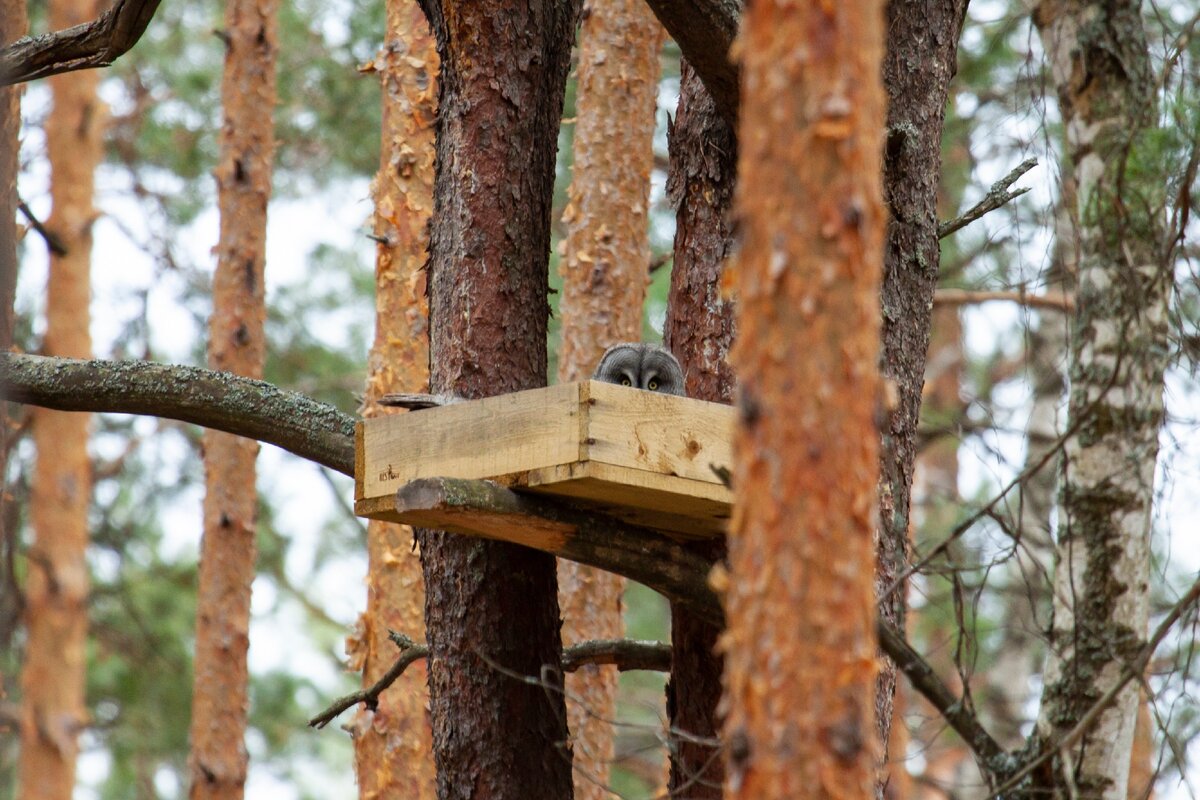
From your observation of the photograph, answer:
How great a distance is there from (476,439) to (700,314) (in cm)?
83

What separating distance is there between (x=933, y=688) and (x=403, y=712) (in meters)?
2.72

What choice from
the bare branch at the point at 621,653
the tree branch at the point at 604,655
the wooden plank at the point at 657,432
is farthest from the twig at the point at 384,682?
the wooden plank at the point at 657,432

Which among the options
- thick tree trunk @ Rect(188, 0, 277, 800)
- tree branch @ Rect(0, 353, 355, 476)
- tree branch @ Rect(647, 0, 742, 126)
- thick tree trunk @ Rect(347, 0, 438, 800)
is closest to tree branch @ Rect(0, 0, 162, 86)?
tree branch @ Rect(0, 353, 355, 476)

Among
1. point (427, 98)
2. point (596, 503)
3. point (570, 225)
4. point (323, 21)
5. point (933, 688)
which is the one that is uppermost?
point (323, 21)

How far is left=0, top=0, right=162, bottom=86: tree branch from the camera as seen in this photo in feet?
11.7

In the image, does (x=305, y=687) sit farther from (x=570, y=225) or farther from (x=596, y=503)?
(x=596, y=503)

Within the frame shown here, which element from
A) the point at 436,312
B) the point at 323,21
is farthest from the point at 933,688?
the point at 323,21

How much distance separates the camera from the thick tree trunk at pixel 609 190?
6578 mm

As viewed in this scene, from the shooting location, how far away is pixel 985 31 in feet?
31.4

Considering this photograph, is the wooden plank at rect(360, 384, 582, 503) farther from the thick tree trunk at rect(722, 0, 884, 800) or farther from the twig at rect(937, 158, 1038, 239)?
the twig at rect(937, 158, 1038, 239)

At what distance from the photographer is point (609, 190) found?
6.67m

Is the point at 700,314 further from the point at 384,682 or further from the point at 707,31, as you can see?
the point at 384,682

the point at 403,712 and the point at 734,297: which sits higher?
the point at 734,297

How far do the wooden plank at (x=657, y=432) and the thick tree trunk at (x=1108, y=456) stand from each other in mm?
1540
